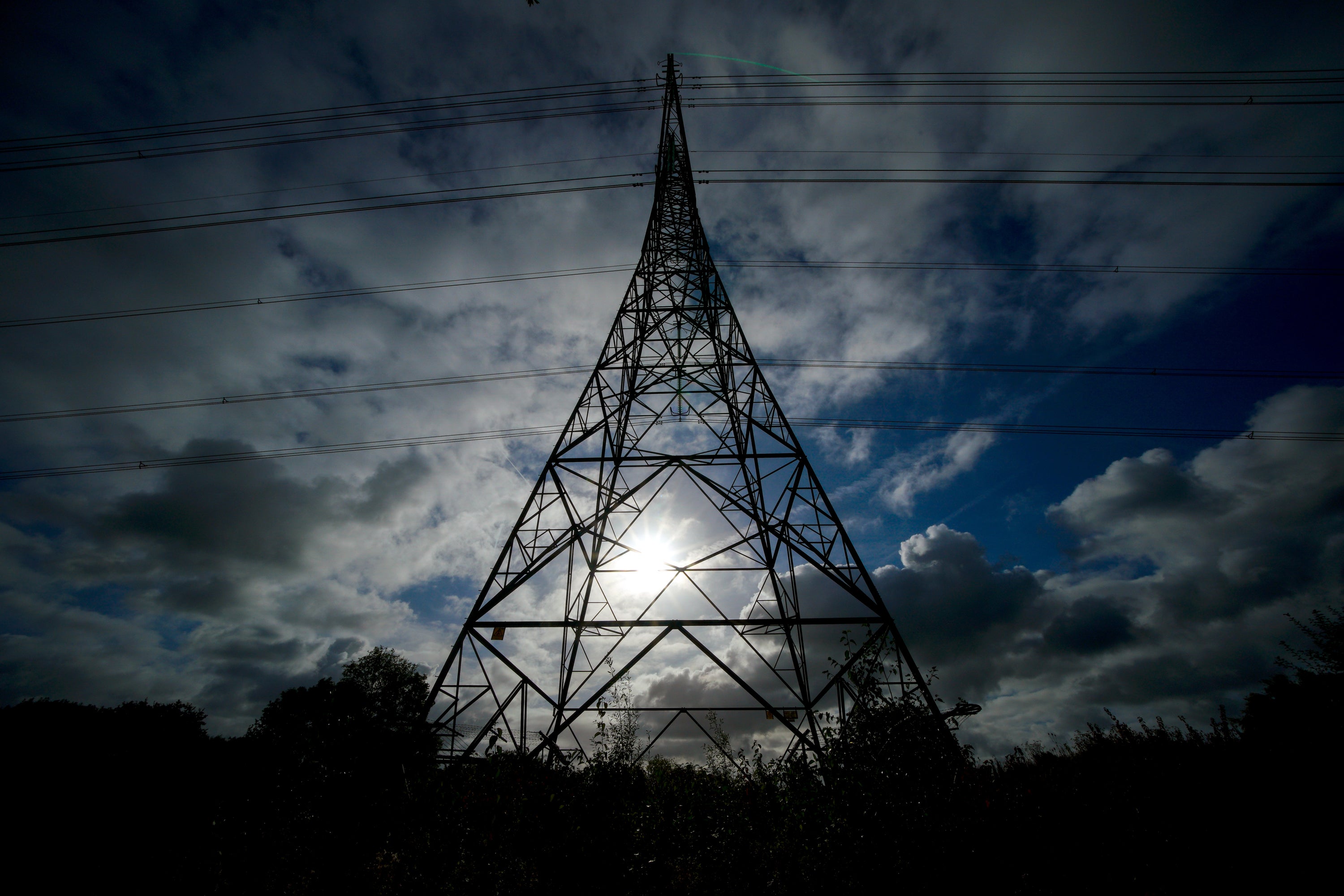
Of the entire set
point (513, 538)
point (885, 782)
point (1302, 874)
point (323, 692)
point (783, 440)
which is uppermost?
point (323, 692)

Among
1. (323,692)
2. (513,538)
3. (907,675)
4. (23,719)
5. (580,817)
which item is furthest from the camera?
(323,692)

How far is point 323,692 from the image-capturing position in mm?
36750

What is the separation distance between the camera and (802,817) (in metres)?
6.00

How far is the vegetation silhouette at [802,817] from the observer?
498 cm

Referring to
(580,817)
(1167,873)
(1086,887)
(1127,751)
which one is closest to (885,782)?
(1086,887)

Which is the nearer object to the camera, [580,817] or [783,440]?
[580,817]

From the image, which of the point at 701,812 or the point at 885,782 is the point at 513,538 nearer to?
the point at 701,812

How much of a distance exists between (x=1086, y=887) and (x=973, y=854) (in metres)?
0.97

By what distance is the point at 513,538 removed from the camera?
12000 millimetres

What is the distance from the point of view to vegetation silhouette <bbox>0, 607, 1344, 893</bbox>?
16.3 feet

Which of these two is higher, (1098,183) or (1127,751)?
(1098,183)

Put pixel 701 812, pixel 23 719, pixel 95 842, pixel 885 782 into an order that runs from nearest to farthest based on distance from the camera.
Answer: pixel 885 782
pixel 701 812
pixel 95 842
pixel 23 719

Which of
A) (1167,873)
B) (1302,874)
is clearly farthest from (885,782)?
(1302,874)

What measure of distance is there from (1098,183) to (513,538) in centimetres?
1728
